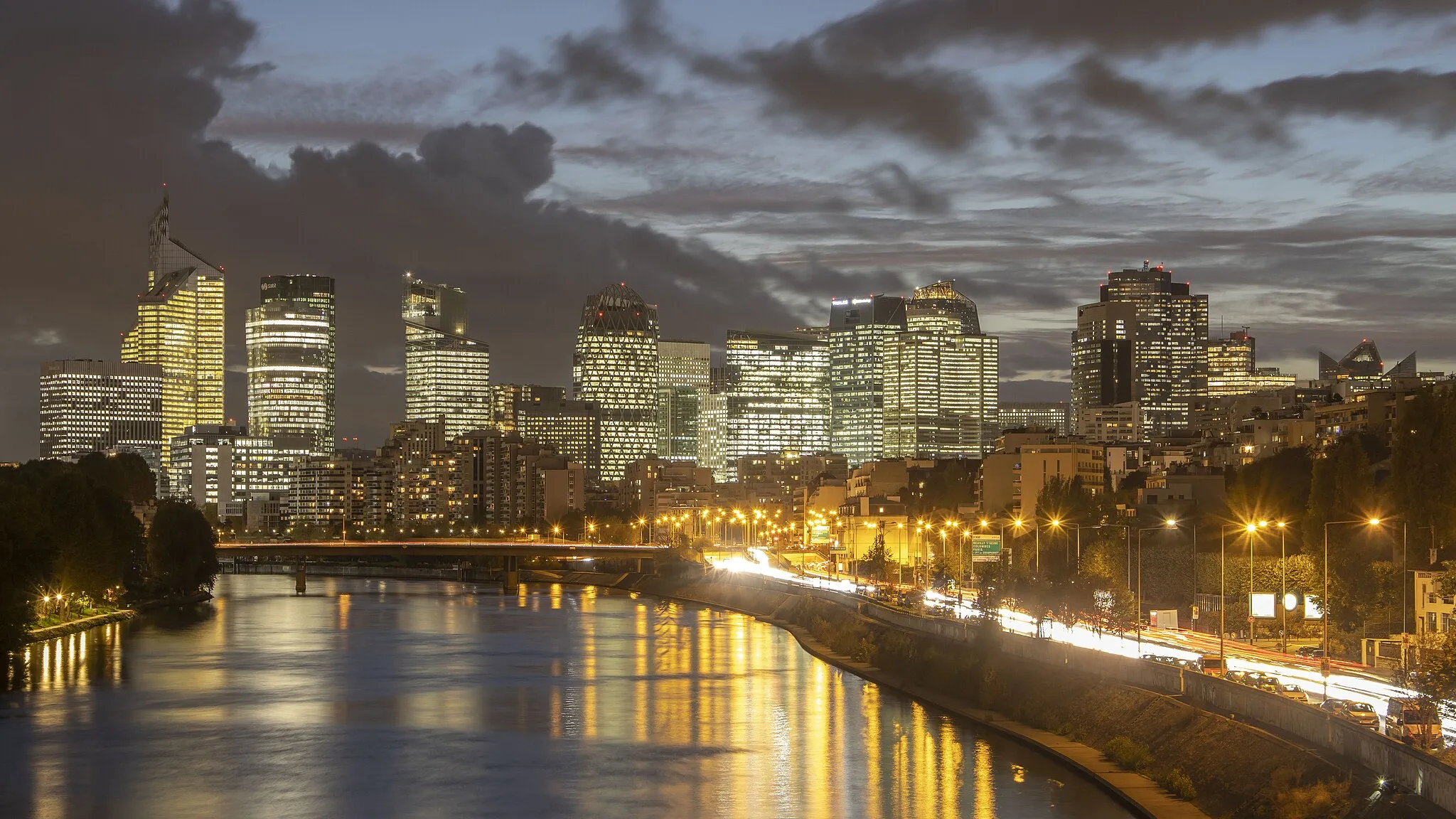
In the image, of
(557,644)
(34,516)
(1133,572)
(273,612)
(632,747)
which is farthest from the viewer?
(273,612)

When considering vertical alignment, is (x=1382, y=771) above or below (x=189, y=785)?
above

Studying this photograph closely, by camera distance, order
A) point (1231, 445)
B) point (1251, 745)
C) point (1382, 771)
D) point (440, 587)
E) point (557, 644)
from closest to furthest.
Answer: point (1382, 771), point (1251, 745), point (557, 644), point (1231, 445), point (440, 587)

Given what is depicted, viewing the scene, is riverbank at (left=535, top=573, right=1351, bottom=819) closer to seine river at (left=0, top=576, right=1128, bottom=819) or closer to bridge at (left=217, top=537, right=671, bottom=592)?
seine river at (left=0, top=576, right=1128, bottom=819)

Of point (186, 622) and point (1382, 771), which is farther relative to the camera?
point (186, 622)

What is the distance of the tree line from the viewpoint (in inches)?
3071

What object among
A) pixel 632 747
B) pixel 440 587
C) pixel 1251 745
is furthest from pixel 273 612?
pixel 1251 745

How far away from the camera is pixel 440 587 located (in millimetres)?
186125

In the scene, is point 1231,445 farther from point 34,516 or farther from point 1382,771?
point 1382,771

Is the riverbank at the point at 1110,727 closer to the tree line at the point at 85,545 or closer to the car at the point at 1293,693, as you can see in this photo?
the car at the point at 1293,693

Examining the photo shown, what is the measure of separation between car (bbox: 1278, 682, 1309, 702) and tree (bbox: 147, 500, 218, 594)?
11369cm

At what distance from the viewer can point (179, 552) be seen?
145 metres

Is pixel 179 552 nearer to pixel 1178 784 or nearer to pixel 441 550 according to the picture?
pixel 441 550

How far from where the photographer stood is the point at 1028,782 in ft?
169

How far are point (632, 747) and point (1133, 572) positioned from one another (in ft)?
127
